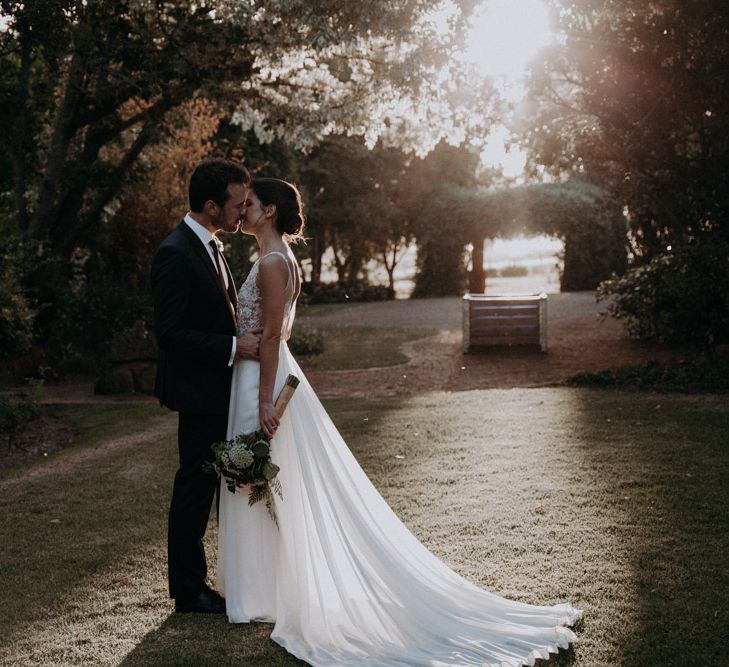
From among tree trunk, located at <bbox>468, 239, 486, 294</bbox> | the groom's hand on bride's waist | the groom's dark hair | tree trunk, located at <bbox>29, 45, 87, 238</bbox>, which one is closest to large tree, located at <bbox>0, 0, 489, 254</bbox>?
tree trunk, located at <bbox>29, 45, 87, 238</bbox>

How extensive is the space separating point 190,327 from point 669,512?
3.52 meters

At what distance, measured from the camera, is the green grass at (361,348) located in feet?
46.8

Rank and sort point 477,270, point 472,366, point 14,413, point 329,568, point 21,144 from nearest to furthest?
point 329,568 < point 14,413 < point 472,366 < point 21,144 < point 477,270

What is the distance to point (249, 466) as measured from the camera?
154 inches

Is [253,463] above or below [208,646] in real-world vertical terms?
above

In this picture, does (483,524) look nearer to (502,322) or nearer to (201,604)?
(201,604)

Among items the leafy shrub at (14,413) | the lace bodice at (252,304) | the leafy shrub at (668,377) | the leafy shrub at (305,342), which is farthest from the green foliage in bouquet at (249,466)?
the leafy shrub at (305,342)

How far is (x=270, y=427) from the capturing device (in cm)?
403

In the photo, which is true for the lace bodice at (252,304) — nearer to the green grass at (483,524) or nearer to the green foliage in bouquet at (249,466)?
the green foliage in bouquet at (249,466)

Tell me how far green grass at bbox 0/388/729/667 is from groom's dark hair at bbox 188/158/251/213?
2043mm

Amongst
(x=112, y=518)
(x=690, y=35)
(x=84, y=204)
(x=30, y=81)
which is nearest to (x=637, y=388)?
(x=690, y=35)

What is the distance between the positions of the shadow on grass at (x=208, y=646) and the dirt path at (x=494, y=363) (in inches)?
296

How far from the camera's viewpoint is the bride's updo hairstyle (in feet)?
13.4

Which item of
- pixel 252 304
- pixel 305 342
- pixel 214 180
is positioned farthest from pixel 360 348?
pixel 214 180
